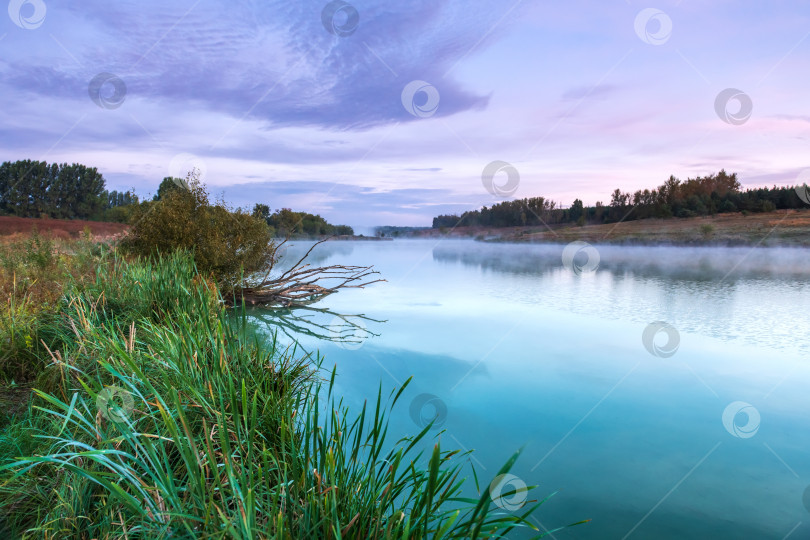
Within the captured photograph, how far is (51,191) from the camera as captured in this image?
56.1 m

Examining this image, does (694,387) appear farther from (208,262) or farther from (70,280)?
(208,262)

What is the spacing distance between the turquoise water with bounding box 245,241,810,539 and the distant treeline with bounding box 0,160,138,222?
5717cm

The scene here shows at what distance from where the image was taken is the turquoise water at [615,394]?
3.86 metres

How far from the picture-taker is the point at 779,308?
12.4m

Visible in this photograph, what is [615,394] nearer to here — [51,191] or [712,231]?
[712,231]

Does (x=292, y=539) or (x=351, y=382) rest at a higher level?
(x=292, y=539)

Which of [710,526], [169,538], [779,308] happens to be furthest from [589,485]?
[779,308]

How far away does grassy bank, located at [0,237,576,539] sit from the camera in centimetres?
167

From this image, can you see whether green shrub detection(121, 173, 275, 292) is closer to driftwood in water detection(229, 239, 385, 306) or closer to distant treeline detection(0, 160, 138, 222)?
driftwood in water detection(229, 239, 385, 306)

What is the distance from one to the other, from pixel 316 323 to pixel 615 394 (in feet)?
22.6

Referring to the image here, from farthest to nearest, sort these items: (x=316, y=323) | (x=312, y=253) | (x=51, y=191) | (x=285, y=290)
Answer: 1. (x=51, y=191)
2. (x=312, y=253)
3. (x=285, y=290)
4. (x=316, y=323)

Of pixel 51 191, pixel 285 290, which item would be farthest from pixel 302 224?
pixel 51 191

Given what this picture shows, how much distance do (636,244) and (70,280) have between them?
45.0m

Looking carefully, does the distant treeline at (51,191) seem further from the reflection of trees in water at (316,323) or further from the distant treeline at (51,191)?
the reflection of trees in water at (316,323)
